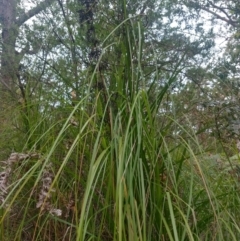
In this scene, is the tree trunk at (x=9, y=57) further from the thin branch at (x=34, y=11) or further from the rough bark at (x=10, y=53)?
the thin branch at (x=34, y=11)

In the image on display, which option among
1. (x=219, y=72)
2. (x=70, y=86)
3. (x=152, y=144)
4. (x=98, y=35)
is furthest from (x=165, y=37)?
(x=152, y=144)

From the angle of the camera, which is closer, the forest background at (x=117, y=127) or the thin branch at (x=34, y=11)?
the forest background at (x=117, y=127)

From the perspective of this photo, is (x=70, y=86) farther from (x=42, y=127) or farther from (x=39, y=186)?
(x=39, y=186)

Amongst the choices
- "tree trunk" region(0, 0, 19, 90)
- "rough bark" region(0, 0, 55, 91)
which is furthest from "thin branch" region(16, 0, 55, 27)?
"tree trunk" region(0, 0, 19, 90)

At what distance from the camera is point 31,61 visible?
11.8 ft

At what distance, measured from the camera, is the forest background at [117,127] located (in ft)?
6.00

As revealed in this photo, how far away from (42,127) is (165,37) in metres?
1.08

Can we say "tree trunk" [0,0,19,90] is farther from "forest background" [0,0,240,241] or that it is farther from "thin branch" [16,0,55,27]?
"thin branch" [16,0,55,27]

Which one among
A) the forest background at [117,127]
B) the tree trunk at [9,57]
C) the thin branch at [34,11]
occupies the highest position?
the thin branch at [34,11]

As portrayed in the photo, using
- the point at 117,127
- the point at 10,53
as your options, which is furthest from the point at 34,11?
the point at 117,127

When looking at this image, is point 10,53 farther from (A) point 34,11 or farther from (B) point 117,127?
(B) point 117,127

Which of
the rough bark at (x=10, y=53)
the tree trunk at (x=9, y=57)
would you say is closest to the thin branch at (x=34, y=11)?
the rough bark at (x=10, y=53)

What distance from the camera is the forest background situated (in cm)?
183

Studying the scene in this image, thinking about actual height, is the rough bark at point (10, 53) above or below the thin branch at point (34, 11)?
below
